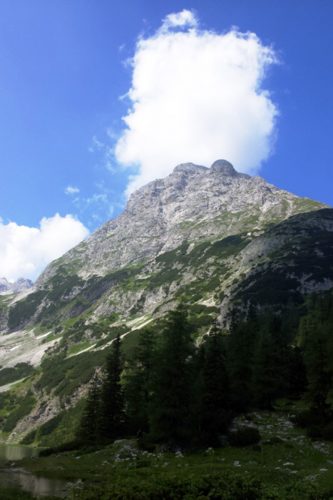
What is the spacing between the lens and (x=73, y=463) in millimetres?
37750

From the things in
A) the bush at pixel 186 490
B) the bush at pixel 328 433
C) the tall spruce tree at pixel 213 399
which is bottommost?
the bush at pixel 328 433

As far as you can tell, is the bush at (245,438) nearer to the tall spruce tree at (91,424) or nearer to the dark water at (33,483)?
the dark water at (33,483)

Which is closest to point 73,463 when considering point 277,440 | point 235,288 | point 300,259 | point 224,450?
point 224,450

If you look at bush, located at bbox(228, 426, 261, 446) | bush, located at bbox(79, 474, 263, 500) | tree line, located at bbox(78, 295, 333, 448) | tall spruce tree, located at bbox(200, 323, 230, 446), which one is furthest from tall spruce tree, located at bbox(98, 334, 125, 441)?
bush, located at bbox(79, 474, 263, 500)

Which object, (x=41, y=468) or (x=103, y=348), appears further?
(x=103, y=348)

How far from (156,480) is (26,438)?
127 meters

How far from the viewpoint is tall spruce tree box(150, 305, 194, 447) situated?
3991 centimetres

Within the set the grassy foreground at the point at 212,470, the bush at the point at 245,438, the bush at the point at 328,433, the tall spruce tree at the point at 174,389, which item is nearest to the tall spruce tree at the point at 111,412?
the grassy foreground at the point at 212,470

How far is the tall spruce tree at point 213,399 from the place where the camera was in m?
39.5

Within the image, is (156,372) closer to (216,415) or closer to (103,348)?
(216,415)

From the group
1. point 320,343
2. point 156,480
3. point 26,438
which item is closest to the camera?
point 156,480

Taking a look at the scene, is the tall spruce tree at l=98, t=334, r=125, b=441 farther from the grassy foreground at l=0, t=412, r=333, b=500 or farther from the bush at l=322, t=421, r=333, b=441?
the bush at l=322, t=421, r=333, b=441

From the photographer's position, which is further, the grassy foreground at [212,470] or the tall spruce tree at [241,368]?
the tall spruce tree at [241,368]

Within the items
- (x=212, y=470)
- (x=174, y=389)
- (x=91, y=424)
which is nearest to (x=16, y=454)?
(x=91, y=424)
